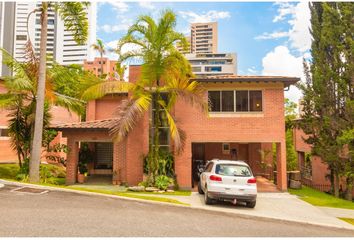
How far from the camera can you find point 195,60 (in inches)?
4380

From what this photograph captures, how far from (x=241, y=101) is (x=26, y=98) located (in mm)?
11221

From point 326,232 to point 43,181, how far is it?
11.8m

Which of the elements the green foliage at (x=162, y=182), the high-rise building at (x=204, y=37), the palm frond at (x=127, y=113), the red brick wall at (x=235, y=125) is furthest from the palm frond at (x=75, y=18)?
the high-rise building at (x=204, y=37)

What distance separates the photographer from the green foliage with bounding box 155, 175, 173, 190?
12602 millimetres

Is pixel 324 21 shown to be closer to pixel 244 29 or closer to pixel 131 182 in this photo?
pixel 244 29

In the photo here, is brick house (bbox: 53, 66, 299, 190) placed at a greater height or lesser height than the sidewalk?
greater

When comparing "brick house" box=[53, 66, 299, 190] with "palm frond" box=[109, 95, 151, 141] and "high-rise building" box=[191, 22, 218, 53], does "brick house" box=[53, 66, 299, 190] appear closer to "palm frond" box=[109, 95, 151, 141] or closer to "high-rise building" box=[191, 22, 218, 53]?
"palm frond" box=[109, 95, 151, 141]

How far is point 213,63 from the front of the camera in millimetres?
110062

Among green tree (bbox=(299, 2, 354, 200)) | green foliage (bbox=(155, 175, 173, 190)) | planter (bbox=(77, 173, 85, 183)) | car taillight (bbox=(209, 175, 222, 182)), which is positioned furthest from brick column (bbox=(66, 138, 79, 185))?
green tree (bbox=(299, 2, 354, 200))

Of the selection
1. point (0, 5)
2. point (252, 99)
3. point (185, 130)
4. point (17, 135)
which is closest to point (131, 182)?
point (185, 130)

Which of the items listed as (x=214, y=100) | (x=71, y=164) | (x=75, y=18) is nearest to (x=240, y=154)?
(x=214, y=100)

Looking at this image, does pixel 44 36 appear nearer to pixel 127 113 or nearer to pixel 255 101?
pixel 127 113

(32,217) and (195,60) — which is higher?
(195,60)

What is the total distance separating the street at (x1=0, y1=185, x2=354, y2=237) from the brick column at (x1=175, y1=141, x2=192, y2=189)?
14.8 ft
